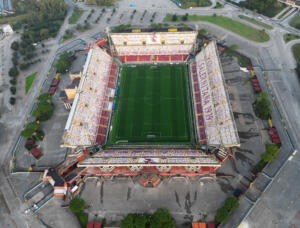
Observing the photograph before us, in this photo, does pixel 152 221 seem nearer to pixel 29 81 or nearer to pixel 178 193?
pixel 178 193

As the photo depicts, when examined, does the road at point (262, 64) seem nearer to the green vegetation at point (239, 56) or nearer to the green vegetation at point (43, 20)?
the green vegetation at point (239, 56)

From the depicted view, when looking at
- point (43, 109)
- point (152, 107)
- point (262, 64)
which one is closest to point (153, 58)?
point (152, 107)

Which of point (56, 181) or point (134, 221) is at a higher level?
point (56, 181)

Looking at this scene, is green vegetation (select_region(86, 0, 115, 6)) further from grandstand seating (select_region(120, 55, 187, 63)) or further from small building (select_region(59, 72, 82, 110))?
small building (select_region(59, 72, 82, 110))

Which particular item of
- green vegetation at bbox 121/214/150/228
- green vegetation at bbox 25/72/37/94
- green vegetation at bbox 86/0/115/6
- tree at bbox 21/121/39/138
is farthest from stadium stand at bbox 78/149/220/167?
green vegetation at bbox 86/0/115/6

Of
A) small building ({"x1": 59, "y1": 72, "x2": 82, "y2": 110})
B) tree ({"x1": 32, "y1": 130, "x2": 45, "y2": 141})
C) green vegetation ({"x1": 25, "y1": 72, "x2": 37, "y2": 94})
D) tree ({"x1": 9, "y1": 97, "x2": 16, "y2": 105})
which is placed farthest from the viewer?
green vegetation ({"x1": 25, "y1": 72, "x2": 37, "y2": 94})

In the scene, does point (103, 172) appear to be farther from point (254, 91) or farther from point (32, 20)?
point (32, 20)

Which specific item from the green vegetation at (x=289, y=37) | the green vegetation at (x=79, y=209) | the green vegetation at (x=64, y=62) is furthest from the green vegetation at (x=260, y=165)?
the green vegetation at (x=64, y=62)
